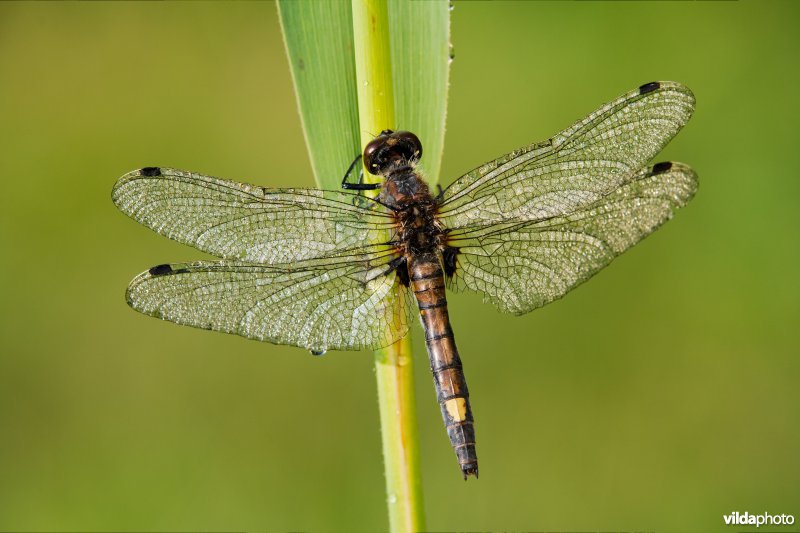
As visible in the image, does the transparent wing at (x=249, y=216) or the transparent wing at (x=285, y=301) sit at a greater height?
the transparent wing at (x=249, y=216)

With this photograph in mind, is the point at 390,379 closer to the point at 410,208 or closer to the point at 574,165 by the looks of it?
the point at 410,208

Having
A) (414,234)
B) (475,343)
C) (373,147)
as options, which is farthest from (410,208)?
(475,343)

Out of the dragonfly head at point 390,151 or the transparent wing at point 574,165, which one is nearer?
the dragonfly head at point 390,151

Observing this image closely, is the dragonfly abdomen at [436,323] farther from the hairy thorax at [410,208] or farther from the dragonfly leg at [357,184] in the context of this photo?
the dragonfly leg at [357,184]

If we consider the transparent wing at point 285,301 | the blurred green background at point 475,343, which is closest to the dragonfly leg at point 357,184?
the transparent wing at point 285,301

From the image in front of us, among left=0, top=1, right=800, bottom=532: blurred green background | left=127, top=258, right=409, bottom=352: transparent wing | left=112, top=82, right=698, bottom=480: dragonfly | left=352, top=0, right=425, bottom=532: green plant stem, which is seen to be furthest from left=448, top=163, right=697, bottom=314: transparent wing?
left=0, top=1, right=800, bottom=532: blurred green background

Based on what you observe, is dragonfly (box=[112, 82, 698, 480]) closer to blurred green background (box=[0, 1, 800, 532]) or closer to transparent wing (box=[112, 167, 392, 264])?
transparent wing (box=[112, 167, 392, 264])
